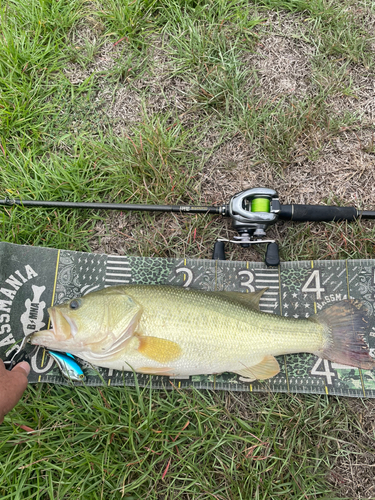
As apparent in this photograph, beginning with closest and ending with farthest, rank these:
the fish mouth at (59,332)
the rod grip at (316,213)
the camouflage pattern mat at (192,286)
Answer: the fish mouth at (59,332), the camouflage pattern mat at (192,286), the rod grip at (316,213)

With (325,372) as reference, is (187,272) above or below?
above

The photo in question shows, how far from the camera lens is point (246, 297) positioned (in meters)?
2.95

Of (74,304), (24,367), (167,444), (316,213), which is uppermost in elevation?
(316,213)

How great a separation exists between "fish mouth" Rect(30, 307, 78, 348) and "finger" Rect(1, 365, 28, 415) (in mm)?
350

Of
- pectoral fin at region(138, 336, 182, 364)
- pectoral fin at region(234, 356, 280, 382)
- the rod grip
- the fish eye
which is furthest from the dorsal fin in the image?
the fish eye

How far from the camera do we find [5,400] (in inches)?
93.8

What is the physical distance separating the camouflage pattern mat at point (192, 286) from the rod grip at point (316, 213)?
0.44 meters

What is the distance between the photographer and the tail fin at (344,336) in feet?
9.43

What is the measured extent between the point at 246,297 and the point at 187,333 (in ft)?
2.21

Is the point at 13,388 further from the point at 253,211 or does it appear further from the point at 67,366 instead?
the point at 253,211

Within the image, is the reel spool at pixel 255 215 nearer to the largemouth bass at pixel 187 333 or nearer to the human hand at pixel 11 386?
the largemouth bass at pixel 187 333

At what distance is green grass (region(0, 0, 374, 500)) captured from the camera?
2.77 meters

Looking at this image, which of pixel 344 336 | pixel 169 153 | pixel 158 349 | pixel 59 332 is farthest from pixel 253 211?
pixel 59 332

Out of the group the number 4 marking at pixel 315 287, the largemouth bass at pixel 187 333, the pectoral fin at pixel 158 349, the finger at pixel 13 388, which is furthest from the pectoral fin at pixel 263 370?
the finger at pixel 13 388
